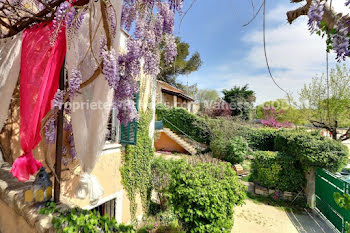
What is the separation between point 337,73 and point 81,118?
16.9m

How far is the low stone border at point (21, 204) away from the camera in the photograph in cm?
190

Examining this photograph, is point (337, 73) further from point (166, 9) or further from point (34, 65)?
point (34, 65)

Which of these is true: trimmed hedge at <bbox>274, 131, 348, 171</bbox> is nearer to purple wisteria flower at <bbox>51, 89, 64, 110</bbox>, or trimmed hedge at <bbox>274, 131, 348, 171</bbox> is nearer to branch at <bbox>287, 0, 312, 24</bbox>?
branch at <bbox>287, 0, 312, 24</bbox>

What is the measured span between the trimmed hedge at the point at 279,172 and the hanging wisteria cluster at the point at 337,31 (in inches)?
334

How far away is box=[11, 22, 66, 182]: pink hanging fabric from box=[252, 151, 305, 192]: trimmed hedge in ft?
30.4

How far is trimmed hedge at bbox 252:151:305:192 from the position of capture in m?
8.19

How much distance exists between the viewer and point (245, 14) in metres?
1.53

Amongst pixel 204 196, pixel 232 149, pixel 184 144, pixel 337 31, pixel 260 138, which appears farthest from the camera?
pixel 184 144

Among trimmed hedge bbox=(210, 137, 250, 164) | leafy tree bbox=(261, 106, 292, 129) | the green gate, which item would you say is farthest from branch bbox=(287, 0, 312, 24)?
leafy tree bbox=(261, 106, 292, 129)

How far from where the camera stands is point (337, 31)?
4.24 feet

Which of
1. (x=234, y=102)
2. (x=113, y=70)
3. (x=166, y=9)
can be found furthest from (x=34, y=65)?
(x=234, y=102)

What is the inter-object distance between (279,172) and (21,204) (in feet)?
30.6

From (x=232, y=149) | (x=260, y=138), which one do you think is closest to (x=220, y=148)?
(x=232, y=149)

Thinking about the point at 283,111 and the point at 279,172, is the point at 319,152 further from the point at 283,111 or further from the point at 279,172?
the point at 283,111
